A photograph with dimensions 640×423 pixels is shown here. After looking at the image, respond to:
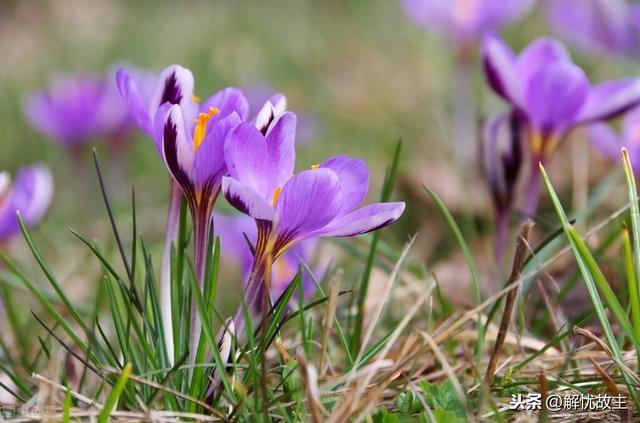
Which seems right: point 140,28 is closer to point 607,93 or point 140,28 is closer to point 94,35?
point 94,35

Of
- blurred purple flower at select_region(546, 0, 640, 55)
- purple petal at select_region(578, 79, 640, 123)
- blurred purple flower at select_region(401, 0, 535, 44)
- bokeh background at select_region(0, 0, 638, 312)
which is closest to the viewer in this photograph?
purple petal at select_region(578, 79, 640, 123)

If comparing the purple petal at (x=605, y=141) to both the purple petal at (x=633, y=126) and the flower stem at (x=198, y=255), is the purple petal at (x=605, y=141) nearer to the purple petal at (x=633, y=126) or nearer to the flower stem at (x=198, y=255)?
the purple petal at (x=633, y=126)

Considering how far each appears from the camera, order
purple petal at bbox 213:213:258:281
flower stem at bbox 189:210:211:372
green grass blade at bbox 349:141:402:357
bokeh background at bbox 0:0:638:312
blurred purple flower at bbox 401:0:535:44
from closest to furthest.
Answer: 1. flower stem at bbox 189:210:211:372
2. green grass blade at bbox 349:141:402:357
3. purple petal at bbox 213:213:258:281
4. bokeh background at bbox 0:0:638:312
5. blurred purple flower at bbox 401:0:535:44

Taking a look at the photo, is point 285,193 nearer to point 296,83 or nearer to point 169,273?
point 169,273

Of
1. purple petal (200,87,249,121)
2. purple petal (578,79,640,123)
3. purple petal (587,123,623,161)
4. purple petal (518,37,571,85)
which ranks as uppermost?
purple petal (518,37,571,85)

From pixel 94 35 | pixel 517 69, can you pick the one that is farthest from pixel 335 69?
pixel 517 69

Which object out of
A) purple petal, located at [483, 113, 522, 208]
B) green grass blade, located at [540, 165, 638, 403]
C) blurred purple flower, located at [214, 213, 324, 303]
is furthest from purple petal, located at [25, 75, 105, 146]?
green grass blade, located at [540, 165, 638, 403]

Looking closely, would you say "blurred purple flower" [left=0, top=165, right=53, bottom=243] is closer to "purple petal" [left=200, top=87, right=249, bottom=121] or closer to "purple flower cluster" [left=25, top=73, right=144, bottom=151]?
"purple petal" [left=200, top=87, right=249, bottom=121]
